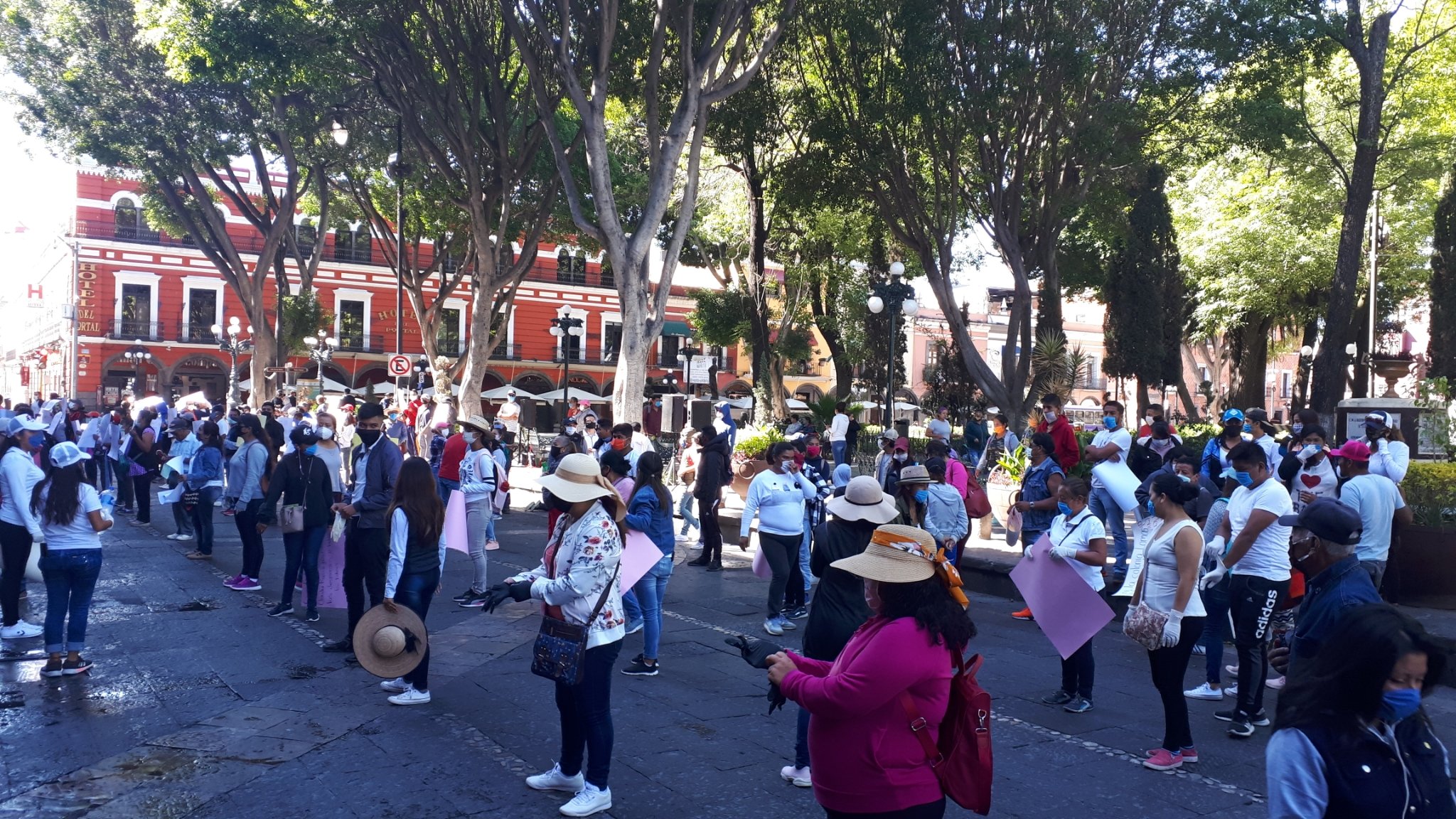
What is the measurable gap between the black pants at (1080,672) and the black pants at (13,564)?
7.03 metres

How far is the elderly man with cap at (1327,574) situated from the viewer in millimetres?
4270

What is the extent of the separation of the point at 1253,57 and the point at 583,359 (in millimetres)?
40587

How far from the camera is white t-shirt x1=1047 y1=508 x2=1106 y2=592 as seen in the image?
22.0 feet

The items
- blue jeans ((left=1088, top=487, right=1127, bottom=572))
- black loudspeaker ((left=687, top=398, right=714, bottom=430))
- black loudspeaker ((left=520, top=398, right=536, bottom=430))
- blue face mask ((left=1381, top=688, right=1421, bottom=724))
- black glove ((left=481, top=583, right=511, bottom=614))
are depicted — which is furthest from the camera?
black loudspeaker ((left=520, top=398, right=536, bottom=430))

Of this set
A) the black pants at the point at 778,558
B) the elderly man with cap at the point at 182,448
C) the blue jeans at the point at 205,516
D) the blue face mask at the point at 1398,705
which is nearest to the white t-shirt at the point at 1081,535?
the black pants at the point at 778,558

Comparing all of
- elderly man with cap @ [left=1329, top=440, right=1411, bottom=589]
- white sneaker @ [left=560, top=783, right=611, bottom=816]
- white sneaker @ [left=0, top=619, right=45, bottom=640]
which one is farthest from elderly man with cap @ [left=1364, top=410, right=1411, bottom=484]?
white sneaker @ [left=0, top=619, right=45, bottom=640]

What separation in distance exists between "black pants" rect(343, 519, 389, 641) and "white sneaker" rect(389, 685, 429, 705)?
1.00 meters

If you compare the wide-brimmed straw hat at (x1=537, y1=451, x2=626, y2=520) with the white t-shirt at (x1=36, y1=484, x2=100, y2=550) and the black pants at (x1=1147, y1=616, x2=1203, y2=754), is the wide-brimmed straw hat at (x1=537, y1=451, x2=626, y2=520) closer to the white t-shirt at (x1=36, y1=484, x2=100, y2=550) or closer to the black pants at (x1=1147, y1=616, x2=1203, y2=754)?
the black pants at (x1=1147, y1=616, x2=1203, y2=754)

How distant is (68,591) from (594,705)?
4.47 meters

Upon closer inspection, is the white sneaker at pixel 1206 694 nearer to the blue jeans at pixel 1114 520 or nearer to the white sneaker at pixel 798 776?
the blue jeans at pixel 1114 520

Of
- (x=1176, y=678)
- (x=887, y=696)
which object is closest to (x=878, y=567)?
(x=887, y=696)

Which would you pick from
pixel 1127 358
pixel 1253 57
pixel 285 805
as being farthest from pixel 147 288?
pixel 285 805

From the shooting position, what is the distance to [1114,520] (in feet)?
35.4

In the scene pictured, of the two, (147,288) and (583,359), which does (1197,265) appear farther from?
(147,288)
